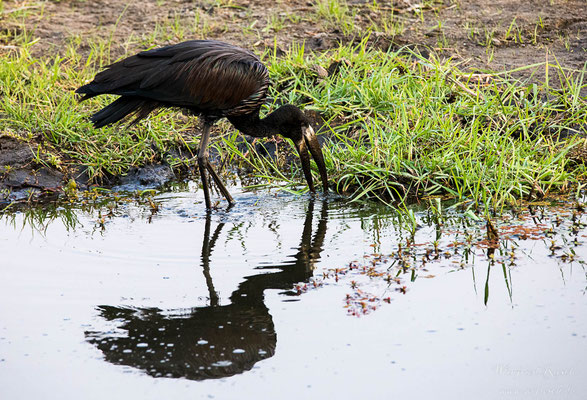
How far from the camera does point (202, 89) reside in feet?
18.6

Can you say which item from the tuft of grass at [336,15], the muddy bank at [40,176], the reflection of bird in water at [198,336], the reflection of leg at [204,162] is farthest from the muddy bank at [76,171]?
the reflection of bird in water at [198,336]

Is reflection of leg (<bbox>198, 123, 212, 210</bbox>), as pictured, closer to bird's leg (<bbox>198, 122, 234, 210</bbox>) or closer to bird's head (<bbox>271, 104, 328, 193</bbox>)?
bird's leg (<bbox>198, 122, 234, 210</bbox>)

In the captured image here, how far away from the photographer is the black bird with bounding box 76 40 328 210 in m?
5.54

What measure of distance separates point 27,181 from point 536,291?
4.13 meters

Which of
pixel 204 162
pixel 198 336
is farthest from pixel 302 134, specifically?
pixel 198 336

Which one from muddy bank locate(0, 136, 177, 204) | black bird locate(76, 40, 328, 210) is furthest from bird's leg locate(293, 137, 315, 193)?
muddy bank locate(0, 136, 177, 204)

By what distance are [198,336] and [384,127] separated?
11.4 ft

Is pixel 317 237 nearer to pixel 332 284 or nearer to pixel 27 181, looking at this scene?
pixel 332 284

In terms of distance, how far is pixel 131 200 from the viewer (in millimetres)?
6035

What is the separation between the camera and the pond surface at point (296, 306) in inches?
125

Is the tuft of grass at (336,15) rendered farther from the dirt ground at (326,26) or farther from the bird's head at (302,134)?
the bird's head at (302,134)

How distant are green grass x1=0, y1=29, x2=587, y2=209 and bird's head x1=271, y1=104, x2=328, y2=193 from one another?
7.9 inches

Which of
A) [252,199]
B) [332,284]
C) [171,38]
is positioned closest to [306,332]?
[332,284]

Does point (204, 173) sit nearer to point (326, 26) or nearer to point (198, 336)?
point (198, 336)
